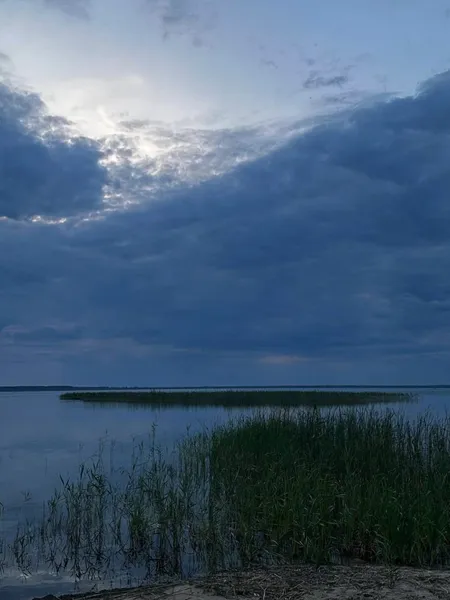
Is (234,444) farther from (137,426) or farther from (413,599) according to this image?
(137,426)

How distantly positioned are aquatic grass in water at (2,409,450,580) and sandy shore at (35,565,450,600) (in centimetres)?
77


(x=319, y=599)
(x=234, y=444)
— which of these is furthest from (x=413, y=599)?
(x=234, y=444)

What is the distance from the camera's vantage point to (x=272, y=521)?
9.55 m

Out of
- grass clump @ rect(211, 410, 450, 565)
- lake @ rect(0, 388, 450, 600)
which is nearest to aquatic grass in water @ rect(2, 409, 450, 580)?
grass clump @ rect(211, 410, 450, 565)

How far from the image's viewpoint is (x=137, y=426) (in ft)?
108

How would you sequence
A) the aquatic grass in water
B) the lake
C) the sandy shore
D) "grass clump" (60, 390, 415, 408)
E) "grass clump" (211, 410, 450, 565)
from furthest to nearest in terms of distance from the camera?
1. "grass clump" (60, 390, 415, 408)
2. the lake
3. the aquatic grass in water
4. "grass clump" (211, 410, 450, 565)
5. the sandy shore

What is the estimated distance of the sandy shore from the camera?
21.4ft

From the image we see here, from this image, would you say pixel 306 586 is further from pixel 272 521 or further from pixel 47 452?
pixel 47 452

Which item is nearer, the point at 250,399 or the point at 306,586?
the point at 306,586

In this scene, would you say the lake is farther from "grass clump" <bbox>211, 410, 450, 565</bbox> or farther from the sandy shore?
"grass clump" <bbox>211, 410, 450, 565</bbox>

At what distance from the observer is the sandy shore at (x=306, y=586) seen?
257 inches

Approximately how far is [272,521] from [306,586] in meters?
2.76

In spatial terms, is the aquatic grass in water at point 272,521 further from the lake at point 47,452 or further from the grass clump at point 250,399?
the grass clump at point 250,399

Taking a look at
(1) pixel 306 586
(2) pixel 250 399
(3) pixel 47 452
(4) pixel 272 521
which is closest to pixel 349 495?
(4) pixel 272 521
